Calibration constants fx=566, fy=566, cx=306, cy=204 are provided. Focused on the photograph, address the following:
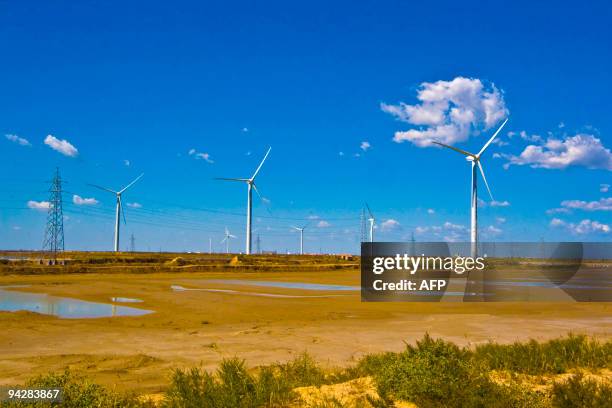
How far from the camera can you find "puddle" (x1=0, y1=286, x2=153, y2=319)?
96.4 ft

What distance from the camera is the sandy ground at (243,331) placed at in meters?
16.8

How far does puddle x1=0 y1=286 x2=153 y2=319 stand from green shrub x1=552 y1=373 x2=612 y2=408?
23007 millimetres

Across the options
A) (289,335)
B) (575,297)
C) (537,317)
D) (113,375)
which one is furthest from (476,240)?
(113,375)

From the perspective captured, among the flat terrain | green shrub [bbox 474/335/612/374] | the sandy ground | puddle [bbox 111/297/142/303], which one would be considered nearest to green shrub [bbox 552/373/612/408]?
green shrub [bbox 474/335/612/374]

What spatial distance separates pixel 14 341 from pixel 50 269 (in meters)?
54.8

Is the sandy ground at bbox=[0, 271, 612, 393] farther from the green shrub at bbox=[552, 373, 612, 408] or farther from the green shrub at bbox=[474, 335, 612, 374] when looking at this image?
the green shrub at bbox=[552, 373, 612, 408]

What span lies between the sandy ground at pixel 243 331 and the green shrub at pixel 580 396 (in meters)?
7.14

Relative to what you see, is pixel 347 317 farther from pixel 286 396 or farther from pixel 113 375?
pixel 286 396

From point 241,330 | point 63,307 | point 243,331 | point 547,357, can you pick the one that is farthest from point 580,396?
point 63,307

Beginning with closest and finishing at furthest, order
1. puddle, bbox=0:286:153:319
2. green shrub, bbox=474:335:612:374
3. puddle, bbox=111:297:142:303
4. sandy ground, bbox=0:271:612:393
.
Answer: green shrub, bbox=474:335:612:374 < sandy ground, bbox=0:271:612:393 < puddle, bbox=0:286:153:319 < puddle, bbox=111:297:142:303

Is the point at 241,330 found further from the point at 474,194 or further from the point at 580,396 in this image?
the point at 474,194

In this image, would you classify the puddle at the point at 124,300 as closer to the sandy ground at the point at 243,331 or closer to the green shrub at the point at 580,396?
the sandy ground at the point at 243,331

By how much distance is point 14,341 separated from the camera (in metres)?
20.7

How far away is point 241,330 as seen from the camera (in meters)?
24.3
